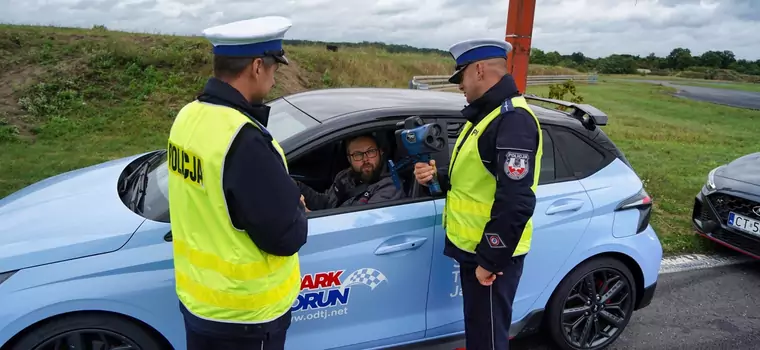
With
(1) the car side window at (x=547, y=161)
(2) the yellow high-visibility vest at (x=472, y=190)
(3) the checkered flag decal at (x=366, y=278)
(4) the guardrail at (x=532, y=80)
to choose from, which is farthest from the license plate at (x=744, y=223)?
(4) the guardrail at (x=532, y=80)

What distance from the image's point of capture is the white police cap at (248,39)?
161cm

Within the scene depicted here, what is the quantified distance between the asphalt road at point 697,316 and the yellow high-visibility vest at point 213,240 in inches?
53.2

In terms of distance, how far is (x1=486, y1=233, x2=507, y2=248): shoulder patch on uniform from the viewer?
2188 millimetres

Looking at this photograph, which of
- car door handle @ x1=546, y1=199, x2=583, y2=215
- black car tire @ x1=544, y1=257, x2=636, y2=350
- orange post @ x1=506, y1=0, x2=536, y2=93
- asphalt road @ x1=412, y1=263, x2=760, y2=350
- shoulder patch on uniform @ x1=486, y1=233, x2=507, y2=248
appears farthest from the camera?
orange post @ x1=506, y1=0, x2=536, y2=93

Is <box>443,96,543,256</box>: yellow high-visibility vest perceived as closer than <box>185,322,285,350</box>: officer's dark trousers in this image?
No

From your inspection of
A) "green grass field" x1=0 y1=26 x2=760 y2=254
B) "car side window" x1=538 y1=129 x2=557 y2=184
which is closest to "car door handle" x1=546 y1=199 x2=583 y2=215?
"car side window" x1=538 y1=129 x2=557 y2=184

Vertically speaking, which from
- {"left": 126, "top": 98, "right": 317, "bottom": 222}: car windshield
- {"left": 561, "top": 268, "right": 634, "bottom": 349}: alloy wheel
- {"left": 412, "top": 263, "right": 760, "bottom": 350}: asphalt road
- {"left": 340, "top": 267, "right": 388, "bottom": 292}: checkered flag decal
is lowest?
{"left": 412, "top": 263, "right": 760, "bottom": 350}: asphalt road

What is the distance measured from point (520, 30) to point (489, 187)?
337 centimetres

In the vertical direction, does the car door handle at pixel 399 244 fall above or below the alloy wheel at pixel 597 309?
above

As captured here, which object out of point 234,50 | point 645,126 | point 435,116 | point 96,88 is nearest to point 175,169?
point 234,50

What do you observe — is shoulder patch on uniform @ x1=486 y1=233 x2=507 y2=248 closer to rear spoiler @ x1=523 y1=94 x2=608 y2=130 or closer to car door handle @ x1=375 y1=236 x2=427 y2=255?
car door handle @ x1=375 y1=236 x2=427 y2=255

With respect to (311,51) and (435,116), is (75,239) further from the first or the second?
(311,51)

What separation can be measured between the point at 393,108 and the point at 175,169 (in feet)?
4.30

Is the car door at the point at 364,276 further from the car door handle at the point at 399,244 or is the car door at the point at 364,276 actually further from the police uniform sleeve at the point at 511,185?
the police uniform sleeve at the point at 511,185
